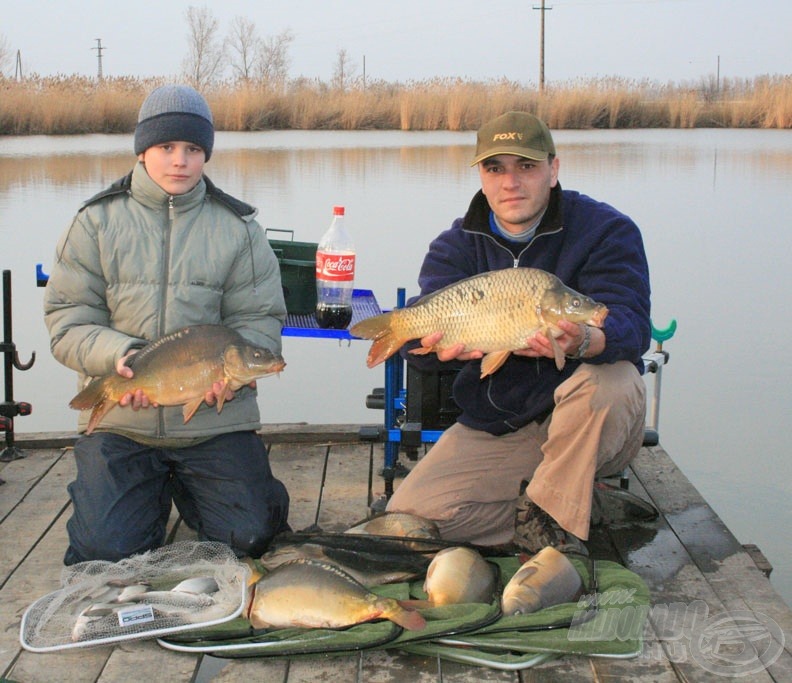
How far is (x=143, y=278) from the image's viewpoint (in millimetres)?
2547

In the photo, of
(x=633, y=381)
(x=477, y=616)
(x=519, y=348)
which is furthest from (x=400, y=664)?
(x=633, y=381)

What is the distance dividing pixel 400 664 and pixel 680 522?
3.61 feet

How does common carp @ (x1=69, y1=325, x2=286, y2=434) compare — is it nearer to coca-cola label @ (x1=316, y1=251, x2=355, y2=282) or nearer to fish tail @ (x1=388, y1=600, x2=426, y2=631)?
fish tail @ (x1=388, y1=600, x2=426, y2=631)

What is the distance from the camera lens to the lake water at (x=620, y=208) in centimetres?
412

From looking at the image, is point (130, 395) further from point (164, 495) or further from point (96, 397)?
point (164, 495)

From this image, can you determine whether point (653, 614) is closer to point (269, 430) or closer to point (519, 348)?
point (519, 348)

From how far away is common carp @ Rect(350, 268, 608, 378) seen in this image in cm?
225

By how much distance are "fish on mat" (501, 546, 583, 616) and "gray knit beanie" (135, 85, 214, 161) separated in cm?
127

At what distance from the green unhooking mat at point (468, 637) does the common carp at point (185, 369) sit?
1.77 ft

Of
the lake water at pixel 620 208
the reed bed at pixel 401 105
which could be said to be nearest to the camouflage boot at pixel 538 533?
the lake water at pixel 620 208

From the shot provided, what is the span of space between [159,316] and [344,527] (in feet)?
2.39

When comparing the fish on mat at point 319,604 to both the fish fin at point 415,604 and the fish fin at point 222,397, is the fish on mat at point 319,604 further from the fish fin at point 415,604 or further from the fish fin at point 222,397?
the fish fin at point 222,397

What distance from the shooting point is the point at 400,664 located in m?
1.99

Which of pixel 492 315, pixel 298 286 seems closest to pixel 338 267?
pixel 298 286
